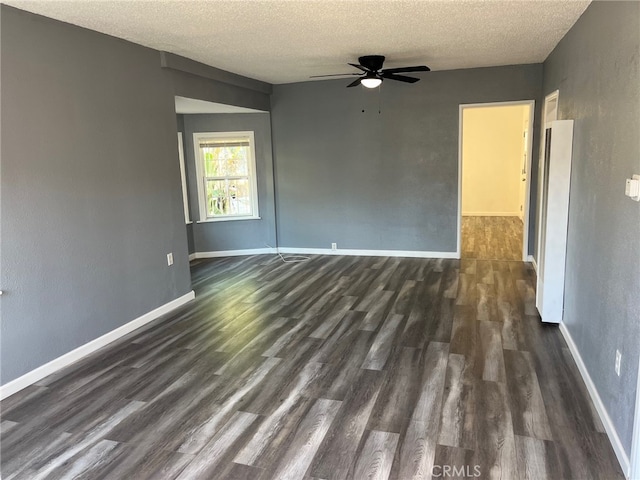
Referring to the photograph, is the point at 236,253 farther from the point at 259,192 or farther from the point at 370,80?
the point at 370,80

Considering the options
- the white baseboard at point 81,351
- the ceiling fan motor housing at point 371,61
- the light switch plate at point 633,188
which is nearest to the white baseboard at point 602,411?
the light switch plate at point 633,188

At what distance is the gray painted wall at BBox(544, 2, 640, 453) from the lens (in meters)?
2.13

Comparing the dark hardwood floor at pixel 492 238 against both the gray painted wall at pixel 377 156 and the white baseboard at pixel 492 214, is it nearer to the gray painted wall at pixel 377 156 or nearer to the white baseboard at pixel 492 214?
the white baseboard at pixel 492 214

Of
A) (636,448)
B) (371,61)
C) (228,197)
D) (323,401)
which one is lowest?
(323,401)

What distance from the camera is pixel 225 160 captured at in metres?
6.99

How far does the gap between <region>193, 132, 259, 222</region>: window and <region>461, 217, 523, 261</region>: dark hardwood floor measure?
3.44 metres

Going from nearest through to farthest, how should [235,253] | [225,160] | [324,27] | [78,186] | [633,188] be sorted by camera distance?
[633,188] → [78,186] → [324,27] → [225,160] → [235,253]

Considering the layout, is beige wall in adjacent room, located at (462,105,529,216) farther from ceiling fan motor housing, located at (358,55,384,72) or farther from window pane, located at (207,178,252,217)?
ceiling fan motor housing, located at (358,55,384,72)

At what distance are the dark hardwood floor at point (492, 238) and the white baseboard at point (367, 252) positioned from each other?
0.41 meters

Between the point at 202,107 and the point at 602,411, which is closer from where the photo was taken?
the point at 602,411

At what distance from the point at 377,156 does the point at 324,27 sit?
2.99 meters

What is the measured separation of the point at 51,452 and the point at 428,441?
2.00m

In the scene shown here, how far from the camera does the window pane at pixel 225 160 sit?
6941 millimetres

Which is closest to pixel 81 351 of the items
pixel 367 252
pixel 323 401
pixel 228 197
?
pixel 323 401
